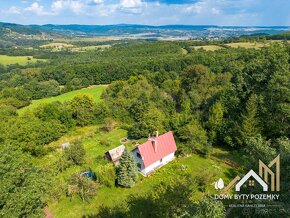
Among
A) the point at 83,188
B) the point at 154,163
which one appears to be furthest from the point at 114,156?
the point at 83,188

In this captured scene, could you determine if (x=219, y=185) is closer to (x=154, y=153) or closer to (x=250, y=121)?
(x=154, y=153)

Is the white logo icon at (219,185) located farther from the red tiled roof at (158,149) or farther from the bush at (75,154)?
the bush at (75,154)

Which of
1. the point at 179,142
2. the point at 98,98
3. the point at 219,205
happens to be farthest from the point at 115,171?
the point at 98,98

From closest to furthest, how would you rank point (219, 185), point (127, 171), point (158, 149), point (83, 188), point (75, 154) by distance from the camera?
point (83, 188)
point (219, 185)
point (127, 171)
point (158, 149)
point (75, 154)

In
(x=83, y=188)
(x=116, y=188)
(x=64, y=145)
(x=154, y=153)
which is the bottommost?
(x=64, y=145)

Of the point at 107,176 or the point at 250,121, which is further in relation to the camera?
the point at 250,121

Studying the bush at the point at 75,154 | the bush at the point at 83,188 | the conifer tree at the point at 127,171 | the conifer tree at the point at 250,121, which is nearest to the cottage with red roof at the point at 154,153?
the conifer tree at the point at 127,171

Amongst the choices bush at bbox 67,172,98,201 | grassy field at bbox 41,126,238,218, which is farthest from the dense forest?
grassy field at bbox 41,126,238,218
